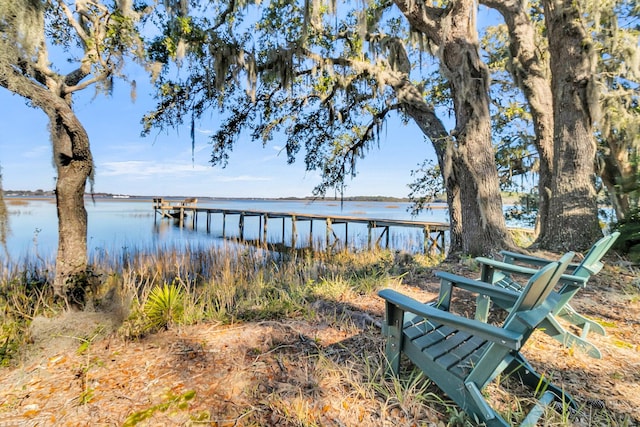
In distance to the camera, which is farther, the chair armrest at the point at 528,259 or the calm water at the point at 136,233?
the calm water at the point at 136,233

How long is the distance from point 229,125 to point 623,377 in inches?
274

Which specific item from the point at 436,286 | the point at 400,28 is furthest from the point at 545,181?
the point at 400,28

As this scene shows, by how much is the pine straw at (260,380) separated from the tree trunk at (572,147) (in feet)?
8.68

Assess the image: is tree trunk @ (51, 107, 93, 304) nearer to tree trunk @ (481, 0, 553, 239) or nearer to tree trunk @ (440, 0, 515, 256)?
tree trunk @ (440, 0, 515, 256)

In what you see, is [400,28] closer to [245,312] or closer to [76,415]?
[245,312]

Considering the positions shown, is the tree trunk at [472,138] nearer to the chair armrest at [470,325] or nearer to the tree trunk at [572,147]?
the tree trunk at [572,147]

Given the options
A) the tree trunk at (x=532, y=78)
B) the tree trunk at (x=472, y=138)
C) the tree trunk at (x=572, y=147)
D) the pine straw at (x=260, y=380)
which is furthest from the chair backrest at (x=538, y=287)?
the tree trunk at (x=532, y=78)

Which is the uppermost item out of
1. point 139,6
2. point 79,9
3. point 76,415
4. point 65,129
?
point 139,6

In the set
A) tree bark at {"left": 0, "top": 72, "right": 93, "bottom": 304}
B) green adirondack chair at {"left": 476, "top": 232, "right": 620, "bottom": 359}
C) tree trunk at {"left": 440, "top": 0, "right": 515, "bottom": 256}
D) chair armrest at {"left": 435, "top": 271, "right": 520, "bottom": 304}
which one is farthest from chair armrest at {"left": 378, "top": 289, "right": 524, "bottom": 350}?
tree trunk at {"left": 440, "top": 0, "right": 515, "bottom": 256}

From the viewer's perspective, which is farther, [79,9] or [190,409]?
[79,9]

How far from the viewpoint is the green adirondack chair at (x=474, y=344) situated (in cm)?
129

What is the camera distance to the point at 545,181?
18.1ft

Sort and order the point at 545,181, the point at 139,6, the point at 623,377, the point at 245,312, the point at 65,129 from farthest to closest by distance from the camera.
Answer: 1. the point at 545,181
2. the point at 139,6
3. the point at 65,129
4. the point at 245,312
5. the point at 623,377

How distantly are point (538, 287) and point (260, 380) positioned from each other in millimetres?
1429
